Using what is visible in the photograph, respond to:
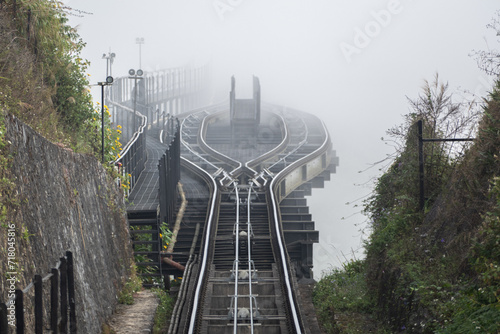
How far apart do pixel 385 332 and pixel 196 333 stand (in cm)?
403

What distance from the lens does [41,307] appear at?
789cm

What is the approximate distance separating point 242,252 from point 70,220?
10212mm

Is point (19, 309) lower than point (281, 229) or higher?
higher

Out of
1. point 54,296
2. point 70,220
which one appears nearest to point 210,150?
point 70,220

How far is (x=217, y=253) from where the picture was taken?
21.7m

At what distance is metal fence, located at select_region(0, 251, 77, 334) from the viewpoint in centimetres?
727

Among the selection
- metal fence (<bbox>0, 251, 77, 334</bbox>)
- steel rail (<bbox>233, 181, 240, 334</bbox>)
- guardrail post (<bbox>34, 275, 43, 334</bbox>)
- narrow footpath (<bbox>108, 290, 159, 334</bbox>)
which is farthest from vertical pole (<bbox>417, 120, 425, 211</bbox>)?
guardrail post (<bbox>34, 275, 43, 334</bbox>)

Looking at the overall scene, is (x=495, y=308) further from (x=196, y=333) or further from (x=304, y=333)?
(x=196, y=333)

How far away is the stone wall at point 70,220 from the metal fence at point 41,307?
27cm

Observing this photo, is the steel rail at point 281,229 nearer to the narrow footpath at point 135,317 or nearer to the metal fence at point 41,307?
the narrow footpath at point 135,317

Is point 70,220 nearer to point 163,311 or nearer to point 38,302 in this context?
point 38,302

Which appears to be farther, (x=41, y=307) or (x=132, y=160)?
(x=132, y=160)

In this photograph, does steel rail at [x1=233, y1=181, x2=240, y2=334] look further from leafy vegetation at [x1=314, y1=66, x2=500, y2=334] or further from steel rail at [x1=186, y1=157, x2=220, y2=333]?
leafy vegetation at [x1=314, y1=66, x2=500, y2=334]

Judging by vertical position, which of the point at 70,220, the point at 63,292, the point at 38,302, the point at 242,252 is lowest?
the point at 242,252
